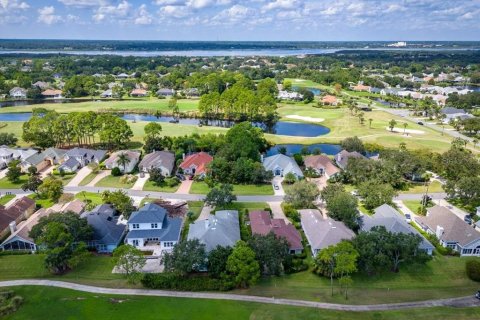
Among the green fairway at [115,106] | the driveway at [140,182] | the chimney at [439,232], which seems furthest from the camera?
the green fairway at [115,106]

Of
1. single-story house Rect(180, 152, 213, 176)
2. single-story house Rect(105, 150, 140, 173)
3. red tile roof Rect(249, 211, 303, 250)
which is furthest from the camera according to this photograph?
single-story house Rect(105, 150, 140, 173)

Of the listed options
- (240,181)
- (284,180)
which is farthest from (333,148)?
(240,181)

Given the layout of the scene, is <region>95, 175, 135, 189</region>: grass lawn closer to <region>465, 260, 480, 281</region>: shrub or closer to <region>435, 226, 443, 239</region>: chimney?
<region>435, 226, 443, 239</region>: chimney

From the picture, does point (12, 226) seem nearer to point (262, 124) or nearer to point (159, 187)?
point (159, 187)

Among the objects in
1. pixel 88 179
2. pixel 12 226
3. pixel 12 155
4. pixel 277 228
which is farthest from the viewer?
pixel 12 155

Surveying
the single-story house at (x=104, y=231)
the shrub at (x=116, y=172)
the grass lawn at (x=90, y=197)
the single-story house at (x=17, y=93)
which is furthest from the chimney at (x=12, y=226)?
the single-story house at (x=17, y=93)

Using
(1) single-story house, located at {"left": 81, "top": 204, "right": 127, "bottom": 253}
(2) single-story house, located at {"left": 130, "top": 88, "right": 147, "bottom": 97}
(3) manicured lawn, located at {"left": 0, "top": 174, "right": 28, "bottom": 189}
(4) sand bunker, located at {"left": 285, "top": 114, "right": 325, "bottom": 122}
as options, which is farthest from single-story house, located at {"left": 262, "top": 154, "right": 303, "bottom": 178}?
(2) single-story house, located at {"left": 130, "top": 88, "right": 147, "bottom": 97}

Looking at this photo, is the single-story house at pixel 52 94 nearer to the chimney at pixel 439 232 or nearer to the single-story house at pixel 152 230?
the single-story house at pixel 152 230

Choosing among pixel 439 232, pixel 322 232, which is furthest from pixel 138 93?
pixel 439 232
